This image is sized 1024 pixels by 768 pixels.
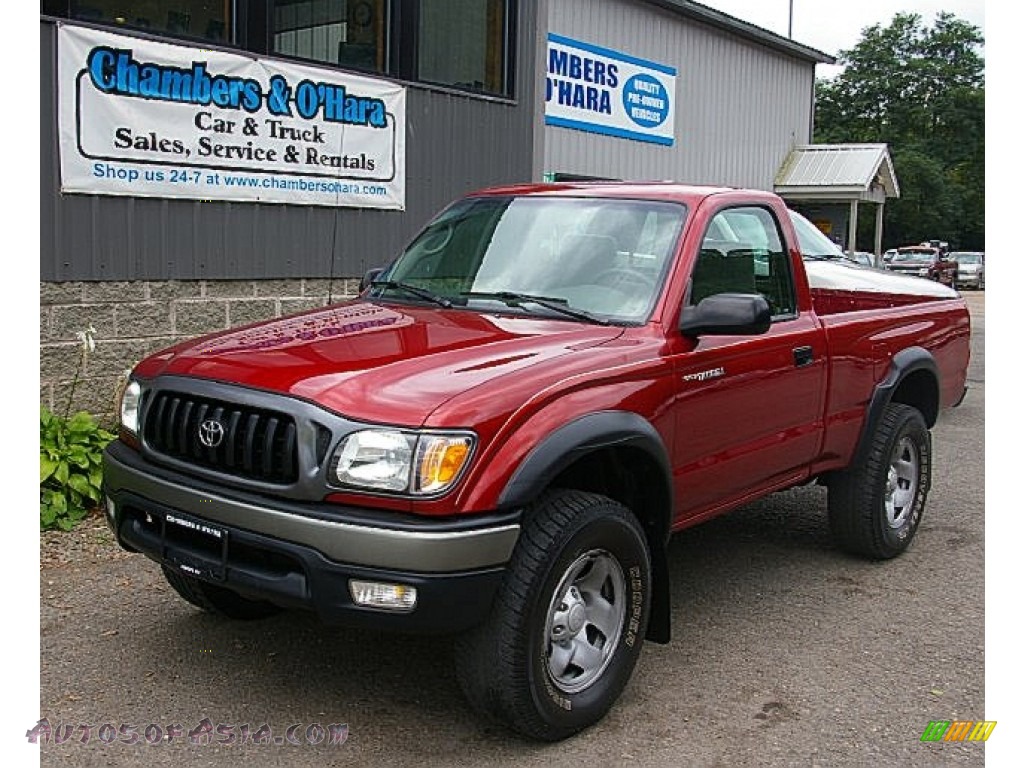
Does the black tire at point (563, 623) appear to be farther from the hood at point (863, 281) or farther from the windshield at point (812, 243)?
the windshield at point (812, 243)

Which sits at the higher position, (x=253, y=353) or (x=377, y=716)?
(x=253, y=353)

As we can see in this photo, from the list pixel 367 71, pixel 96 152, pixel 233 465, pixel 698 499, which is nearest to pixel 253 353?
pixel 233 465

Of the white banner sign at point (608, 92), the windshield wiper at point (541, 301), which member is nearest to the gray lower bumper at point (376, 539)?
the windshield wiper at point (541, 301)

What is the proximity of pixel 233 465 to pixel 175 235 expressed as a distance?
463cm

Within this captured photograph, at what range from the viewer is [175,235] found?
7918mm

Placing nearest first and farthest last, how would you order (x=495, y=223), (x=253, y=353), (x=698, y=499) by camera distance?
(x=253, y=353)
(x=698, y=499)
(x=495, y=223)

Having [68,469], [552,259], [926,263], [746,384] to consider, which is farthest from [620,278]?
Result: [926,263]

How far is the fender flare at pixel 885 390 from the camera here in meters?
5.90

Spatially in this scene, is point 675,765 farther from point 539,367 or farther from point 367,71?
point 367,71

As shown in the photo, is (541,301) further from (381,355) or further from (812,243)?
(812,243)

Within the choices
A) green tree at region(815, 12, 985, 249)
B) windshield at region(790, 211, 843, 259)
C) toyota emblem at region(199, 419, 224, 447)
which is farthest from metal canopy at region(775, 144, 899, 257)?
green tree at region(815, 12, 985, 249)

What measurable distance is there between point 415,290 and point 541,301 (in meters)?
0.71

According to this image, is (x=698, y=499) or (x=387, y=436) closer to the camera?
(x=387, y=436)

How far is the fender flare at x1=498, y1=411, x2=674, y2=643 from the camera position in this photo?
11.9 ft
